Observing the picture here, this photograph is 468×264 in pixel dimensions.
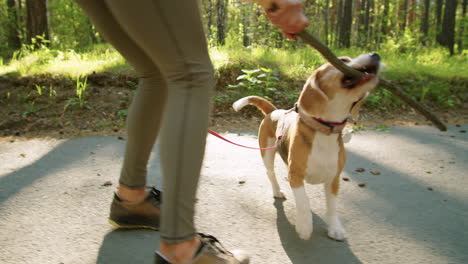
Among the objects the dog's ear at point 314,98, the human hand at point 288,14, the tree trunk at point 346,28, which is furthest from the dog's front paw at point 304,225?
the tree trunk at point 346,28

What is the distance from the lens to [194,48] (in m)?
1.40

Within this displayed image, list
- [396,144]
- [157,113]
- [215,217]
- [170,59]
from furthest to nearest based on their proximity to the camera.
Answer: [396,144] < [215,217] < [157,113] < [170,59]

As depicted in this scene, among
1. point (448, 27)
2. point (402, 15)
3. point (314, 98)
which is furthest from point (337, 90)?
point (402, 15)

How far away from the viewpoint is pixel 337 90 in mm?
1996

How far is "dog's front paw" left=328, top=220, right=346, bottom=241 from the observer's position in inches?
84.6

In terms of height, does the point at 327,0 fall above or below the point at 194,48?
above

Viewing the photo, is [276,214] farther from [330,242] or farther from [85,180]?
[85,180]

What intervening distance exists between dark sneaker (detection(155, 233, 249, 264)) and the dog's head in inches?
35.2

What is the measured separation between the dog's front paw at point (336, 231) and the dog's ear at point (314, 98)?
695 mm

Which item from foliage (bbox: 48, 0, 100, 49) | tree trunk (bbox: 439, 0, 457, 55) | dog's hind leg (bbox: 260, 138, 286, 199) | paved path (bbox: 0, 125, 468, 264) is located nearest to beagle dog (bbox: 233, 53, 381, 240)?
paved path (bbox: 0, 125, 468, 264)

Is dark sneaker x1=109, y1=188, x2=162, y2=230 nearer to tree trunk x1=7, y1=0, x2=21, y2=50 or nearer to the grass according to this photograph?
the grass

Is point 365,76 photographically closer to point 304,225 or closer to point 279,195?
point 304,225

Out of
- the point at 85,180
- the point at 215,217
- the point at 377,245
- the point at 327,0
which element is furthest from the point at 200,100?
the point at 327,0

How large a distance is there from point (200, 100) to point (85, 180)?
2050 millimetres
